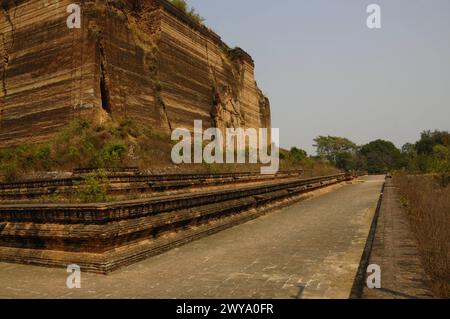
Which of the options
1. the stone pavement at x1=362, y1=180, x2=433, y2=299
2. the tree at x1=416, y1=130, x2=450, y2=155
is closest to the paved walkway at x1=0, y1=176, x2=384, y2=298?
the stone pavement at x1=362, y1=180, x2=433, y2=299

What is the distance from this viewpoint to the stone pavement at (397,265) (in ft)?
8.59

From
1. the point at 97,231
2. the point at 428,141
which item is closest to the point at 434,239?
the point at 97,231

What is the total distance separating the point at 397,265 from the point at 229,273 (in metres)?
1.67

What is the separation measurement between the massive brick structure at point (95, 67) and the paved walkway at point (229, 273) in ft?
39.4

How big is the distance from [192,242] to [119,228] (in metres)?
1.68

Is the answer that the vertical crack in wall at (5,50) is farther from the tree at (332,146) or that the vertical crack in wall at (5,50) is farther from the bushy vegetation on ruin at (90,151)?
the tree at (332,146)

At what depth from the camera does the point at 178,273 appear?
404cm

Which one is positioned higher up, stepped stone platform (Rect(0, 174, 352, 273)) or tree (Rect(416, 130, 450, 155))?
tree (Rect(416, 130, 450, 155))

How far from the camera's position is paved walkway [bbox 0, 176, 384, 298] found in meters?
3.38

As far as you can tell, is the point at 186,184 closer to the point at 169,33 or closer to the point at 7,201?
the point at 7,201

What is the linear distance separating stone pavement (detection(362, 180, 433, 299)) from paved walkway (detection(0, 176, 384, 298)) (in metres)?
0.34

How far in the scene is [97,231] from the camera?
13.9 ft

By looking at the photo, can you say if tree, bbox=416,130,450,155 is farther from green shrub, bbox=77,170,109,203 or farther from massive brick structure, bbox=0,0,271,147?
green shrub, bbox=77,170,109,203

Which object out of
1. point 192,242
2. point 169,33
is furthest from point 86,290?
point 169,33
